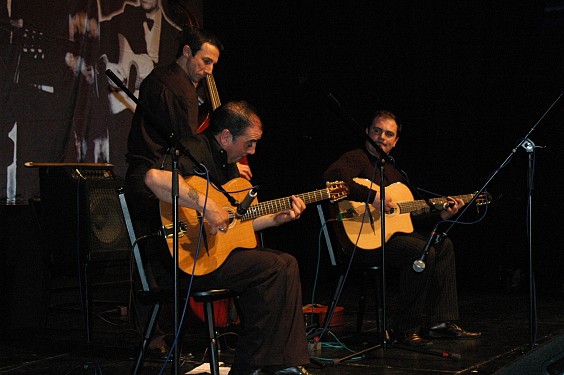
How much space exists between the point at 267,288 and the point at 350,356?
0.81m

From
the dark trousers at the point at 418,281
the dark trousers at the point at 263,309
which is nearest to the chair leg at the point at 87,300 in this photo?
the dark trousers at the point at 263,309

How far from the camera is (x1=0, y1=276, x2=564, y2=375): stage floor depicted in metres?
4.20

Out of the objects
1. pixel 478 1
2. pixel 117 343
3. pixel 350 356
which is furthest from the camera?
pixel 478 1

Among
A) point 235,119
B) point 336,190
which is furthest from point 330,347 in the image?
point 235,119

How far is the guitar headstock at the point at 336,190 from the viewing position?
424cm

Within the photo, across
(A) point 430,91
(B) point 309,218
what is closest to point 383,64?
(A) point 430,91

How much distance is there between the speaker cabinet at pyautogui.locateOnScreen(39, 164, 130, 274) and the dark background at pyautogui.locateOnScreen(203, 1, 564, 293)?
2.52 m

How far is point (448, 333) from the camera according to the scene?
16.5 feet

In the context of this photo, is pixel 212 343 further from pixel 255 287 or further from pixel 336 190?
pixel 336 190

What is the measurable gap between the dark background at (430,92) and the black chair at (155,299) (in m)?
4.02

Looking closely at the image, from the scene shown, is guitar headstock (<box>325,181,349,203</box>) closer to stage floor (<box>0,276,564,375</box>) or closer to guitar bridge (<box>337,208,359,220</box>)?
guitar bridge (<box>337,208,359,220</box>)

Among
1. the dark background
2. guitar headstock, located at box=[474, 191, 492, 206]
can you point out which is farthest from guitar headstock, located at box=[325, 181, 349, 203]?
the dark background

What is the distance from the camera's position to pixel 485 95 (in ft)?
25.5

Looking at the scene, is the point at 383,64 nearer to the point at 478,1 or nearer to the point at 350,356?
the point at 478,1
